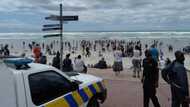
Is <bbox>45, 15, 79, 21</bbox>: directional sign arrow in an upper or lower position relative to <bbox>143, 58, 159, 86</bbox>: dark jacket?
upper

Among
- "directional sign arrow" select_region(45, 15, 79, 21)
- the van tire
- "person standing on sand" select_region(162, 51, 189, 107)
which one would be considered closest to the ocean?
"directional sign arrow" select_region(45, 15, 79, 21)

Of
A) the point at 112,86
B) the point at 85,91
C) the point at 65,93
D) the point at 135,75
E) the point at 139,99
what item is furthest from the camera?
the point at 135,75

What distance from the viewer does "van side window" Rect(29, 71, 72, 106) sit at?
536 centimetres

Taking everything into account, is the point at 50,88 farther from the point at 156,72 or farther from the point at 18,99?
the point at 156,72

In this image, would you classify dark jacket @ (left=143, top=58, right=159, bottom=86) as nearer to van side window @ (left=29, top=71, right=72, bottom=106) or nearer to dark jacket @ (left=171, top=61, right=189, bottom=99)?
dark jacket @ (left=171, top=61, right=189, bottom=99)

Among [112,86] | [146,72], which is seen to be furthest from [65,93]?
[112,86]

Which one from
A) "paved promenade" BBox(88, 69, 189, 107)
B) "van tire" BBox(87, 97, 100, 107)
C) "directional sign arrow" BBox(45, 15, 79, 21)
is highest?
"directional sign arrow" BBox(45, 15, 79, 21)

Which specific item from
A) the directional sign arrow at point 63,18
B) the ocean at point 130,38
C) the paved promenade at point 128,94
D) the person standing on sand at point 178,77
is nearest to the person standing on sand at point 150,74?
the person standing on sand at point 178,77

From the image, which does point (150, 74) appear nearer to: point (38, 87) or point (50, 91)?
point (50, 91)

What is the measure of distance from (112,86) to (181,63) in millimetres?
6430

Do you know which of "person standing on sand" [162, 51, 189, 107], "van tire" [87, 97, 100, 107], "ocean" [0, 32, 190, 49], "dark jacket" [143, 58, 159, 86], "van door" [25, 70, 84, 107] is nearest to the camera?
"van door" [25, 70, 84, 107]

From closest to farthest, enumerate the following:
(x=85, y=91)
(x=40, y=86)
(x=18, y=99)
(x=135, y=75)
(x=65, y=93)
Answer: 1. (x=18, y=99)
2. (x=40, y=86)
3. (x=65, y=93)
4. (x=85, y=91)
5. (x=135, y=75)

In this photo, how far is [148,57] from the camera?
838cm

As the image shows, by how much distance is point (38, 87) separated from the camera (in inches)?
217
